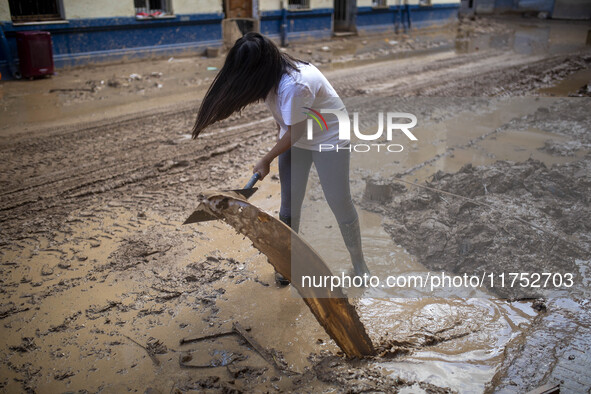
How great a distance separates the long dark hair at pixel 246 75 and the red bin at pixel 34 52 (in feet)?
28.8

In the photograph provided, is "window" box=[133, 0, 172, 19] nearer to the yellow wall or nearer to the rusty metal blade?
the yellow wall

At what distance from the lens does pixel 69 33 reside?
11.3 metres

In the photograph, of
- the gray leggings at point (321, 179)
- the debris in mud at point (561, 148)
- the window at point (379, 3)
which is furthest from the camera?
the window at point (379, 3)

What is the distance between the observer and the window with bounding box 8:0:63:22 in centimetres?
1072

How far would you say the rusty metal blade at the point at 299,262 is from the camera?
2635 millimetres

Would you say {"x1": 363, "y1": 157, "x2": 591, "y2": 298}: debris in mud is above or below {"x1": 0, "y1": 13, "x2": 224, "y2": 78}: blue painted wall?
below

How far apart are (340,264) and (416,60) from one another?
11376 mm

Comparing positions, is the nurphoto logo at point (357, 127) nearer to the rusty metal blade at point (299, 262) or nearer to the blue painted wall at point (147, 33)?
the rusty metal blade at point (299, 262)

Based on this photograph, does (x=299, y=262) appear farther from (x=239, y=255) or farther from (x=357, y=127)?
(x=357, y=127)

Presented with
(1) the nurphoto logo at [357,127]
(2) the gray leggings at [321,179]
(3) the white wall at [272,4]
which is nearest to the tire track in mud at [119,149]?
(1) the nurphoto logo at [357,127]

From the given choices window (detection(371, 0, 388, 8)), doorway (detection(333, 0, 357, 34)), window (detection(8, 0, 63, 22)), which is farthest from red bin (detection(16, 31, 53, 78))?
window (detection(371, 0, 388, 8))

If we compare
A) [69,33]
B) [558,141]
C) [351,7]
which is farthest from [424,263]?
[351,7]

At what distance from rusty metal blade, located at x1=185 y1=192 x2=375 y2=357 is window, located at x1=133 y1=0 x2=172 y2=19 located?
36.8ft

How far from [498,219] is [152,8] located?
1167 cm
